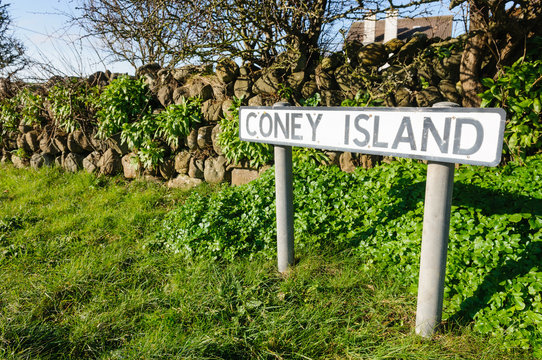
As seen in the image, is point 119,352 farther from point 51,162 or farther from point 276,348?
point 51,162

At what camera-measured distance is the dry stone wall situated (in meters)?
3.87

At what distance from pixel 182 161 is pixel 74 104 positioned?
2474 millimetres

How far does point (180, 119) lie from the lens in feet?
15.7

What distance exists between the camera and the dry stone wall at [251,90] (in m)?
3.87

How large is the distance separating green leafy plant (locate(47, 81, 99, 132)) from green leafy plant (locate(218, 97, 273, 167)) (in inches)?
106

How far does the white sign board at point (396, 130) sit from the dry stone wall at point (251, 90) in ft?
6.45

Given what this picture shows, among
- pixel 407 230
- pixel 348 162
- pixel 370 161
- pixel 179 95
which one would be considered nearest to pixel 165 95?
A: pixel 179 95

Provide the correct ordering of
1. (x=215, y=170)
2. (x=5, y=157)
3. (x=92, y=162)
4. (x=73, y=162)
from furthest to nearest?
(x=5, y=157) → (x=73, y=162) → (x=92, y=162) → (x=215, y=170)

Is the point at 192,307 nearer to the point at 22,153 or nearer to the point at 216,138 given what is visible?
the point at 216,138

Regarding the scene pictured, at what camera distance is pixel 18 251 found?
318 cm

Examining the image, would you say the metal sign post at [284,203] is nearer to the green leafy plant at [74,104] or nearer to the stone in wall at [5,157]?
the green leafy plant at [74,104]

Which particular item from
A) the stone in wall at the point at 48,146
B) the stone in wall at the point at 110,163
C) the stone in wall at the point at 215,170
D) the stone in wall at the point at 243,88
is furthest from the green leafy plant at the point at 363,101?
the stone in wall at the point at 48,146

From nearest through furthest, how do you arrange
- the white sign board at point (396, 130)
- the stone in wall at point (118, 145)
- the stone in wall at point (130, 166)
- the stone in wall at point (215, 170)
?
the white sign board at point (396, 130) < the stone in wall at point (215, 170) < the stone in wall at point (130, 166) < the stone in wall at point (118, 145)

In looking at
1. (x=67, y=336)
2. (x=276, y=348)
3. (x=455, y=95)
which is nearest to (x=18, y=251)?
(x=67, y=336)
